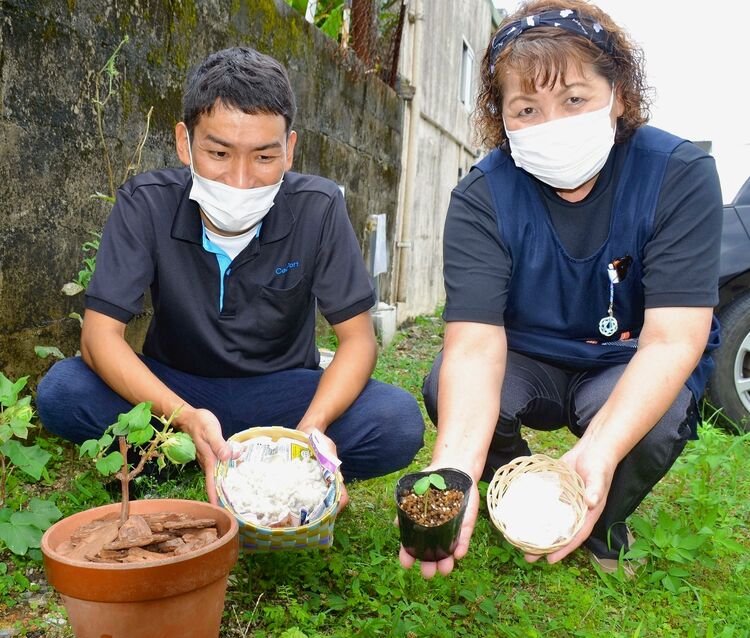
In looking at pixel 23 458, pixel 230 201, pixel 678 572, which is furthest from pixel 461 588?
pixel 230 201

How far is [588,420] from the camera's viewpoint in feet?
7.82

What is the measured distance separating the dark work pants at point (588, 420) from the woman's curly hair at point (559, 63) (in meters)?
→ 0.79

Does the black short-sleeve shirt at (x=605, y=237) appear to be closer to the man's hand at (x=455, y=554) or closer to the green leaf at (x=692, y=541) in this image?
the man's hand at (x=455, y=554)

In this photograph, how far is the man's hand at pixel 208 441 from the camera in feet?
6.65

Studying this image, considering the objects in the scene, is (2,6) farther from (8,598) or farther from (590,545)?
(590,545)

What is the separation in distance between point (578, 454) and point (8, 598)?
157 cm

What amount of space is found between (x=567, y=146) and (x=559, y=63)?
0.77 feet

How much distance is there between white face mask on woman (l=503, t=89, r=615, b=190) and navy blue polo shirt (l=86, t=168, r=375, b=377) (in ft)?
2.26

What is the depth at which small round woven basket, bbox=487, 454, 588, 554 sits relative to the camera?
1.83m

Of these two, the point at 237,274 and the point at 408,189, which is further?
the point at 408,189

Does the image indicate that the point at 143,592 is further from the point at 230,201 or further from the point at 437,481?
the point at 230,201

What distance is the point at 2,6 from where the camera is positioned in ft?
8.18

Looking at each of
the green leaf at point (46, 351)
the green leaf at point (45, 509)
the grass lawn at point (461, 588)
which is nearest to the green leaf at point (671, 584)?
the grass lawn at point (461, 588)

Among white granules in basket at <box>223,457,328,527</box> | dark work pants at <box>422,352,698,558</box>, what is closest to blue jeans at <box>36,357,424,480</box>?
dark work pants at <box>422,352,698,558</box>
